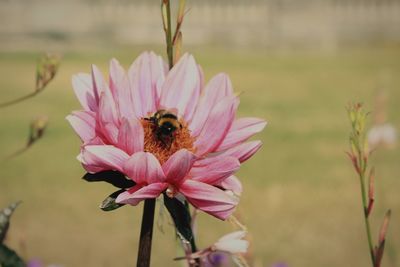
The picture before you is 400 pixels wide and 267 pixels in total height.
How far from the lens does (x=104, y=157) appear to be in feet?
1.43

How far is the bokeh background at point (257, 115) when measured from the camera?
3080 millimetres

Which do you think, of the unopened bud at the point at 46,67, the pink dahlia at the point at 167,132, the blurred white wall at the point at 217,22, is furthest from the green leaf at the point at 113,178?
the blurred white wall at the point at 217,22

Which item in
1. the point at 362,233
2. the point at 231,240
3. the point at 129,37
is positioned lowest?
the point at 129,37

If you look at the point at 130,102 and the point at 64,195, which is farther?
the point at 64,195

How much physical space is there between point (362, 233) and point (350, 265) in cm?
63

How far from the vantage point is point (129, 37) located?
55.9 ft

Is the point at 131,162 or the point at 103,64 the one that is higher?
the point at 131,162

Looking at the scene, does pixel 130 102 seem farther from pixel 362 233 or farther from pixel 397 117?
pixel 397 117

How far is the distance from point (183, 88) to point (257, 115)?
6.70 meters

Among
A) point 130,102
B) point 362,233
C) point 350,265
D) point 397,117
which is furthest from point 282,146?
point 130,102

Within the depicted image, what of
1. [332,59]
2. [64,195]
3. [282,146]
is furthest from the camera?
[332,59]

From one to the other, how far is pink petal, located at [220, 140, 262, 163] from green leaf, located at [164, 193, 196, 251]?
43mm

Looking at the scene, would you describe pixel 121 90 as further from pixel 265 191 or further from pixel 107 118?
pixel 265 191

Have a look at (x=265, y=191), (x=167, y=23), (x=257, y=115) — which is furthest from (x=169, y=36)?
(x=257, y=115)
